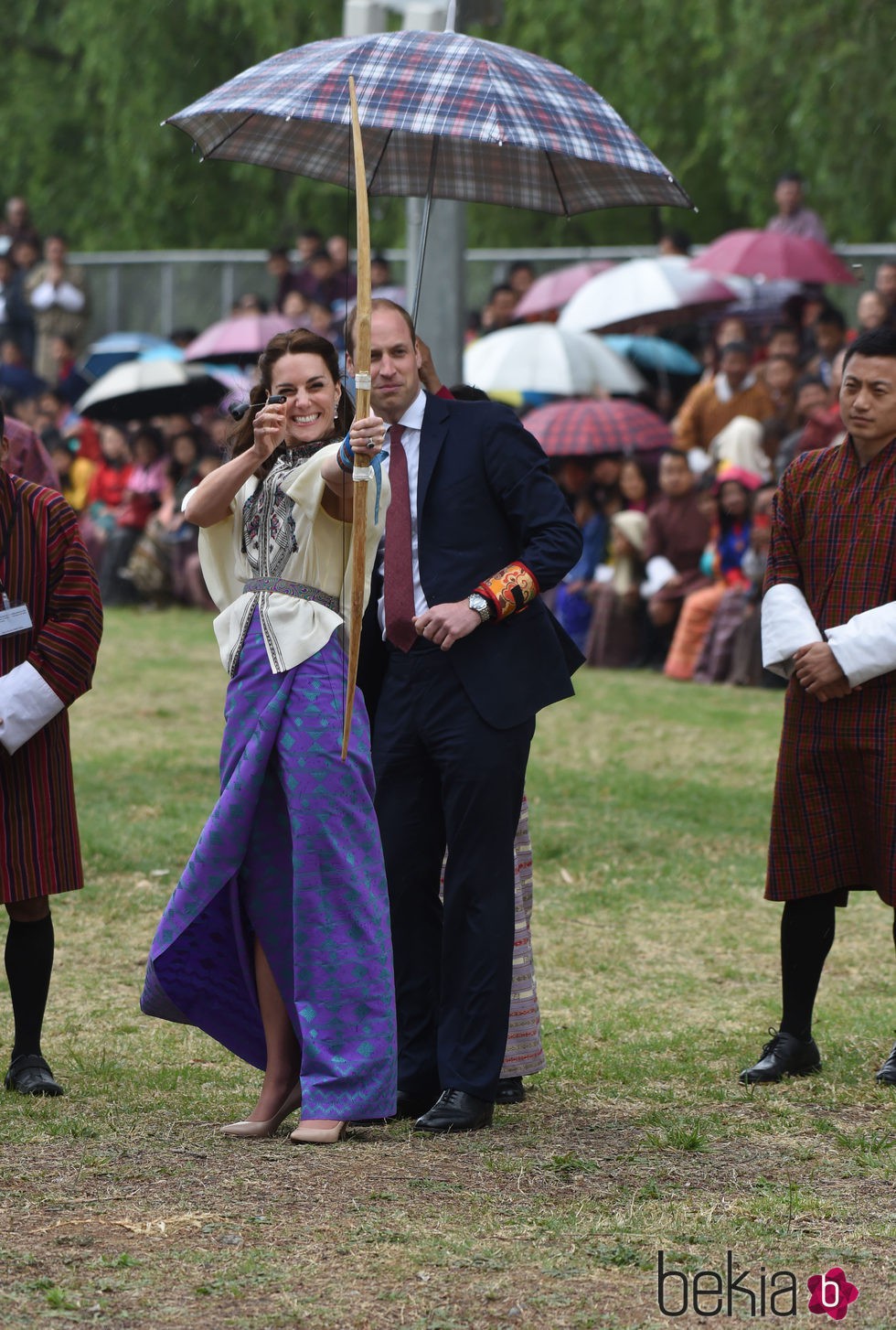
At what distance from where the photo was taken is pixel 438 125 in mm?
5363

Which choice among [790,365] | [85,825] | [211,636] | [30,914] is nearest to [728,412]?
[790,365]

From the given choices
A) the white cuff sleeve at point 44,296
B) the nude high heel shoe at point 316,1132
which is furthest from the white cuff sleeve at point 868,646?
the white cuff sleeve at point 44,296

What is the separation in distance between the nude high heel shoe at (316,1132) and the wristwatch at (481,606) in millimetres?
1261

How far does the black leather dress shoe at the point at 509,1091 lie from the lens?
562cm

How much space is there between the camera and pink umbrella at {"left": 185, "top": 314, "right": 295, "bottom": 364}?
18.1 meters

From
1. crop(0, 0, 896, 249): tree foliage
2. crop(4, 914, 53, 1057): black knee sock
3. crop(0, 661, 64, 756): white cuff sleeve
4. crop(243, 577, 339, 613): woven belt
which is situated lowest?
crop(4, 914, 53, 1057): black knee sock

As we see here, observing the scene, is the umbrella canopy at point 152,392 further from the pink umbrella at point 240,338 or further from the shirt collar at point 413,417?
the shirt collar at point 413,417

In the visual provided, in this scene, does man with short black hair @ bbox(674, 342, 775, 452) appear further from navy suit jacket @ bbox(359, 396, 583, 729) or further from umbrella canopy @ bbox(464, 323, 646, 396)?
navy suit jacket @ bbox(359, 396, 583, 729)

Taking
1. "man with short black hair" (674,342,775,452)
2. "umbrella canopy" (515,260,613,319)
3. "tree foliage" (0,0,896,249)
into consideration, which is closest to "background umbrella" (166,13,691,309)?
"man with short black hair" (674,342,775,452)

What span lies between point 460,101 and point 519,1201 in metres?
2.76

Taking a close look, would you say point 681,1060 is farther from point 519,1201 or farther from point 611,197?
point 611,197

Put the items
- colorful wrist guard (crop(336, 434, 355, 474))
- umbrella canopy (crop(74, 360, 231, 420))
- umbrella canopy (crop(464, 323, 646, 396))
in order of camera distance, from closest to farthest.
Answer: colorful wrist guard (crop(336, 434, 355, 474)) < umbrella canopy (crop(464, 323, 646, 396)) < umbrella canopy (crop(74, 360, 231, 420))

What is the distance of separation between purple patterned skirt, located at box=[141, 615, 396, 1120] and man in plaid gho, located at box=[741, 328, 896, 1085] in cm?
131

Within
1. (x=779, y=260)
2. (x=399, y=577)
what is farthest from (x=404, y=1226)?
(x=779, y=260)
